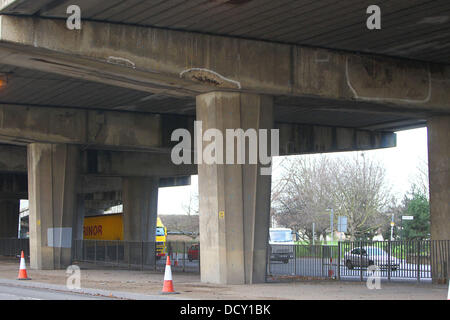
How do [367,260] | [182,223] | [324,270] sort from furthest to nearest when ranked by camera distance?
[182,223] → [324,270] → [367,260]

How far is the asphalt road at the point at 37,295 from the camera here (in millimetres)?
16922

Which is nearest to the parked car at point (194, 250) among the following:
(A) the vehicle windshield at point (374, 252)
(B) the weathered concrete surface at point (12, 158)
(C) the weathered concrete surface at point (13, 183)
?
(B) the weathered concrete surface at point (12, 158)

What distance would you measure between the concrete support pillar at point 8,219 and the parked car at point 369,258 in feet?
160

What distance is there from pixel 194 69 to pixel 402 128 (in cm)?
1961

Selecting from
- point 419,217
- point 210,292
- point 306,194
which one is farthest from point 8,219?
point 210,292

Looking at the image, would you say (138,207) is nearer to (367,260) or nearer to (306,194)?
(367,260)

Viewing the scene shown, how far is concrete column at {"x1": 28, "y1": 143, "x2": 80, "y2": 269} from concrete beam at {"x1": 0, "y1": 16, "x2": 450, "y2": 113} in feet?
40.0

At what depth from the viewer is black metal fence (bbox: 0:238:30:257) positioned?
53250mm

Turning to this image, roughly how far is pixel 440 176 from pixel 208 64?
10861mm

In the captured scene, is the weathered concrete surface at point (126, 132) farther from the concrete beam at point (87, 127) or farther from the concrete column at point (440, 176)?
the concrete column at point (440, 176)

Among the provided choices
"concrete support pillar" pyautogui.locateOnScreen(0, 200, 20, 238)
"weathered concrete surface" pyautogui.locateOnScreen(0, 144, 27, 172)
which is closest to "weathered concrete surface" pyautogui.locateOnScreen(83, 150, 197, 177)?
"weathered concrete surface" pyautogui.locateOnScreen(0, 144, 27, 172)

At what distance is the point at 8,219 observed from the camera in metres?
70.6

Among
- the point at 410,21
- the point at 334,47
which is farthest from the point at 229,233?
the point at 410,21
